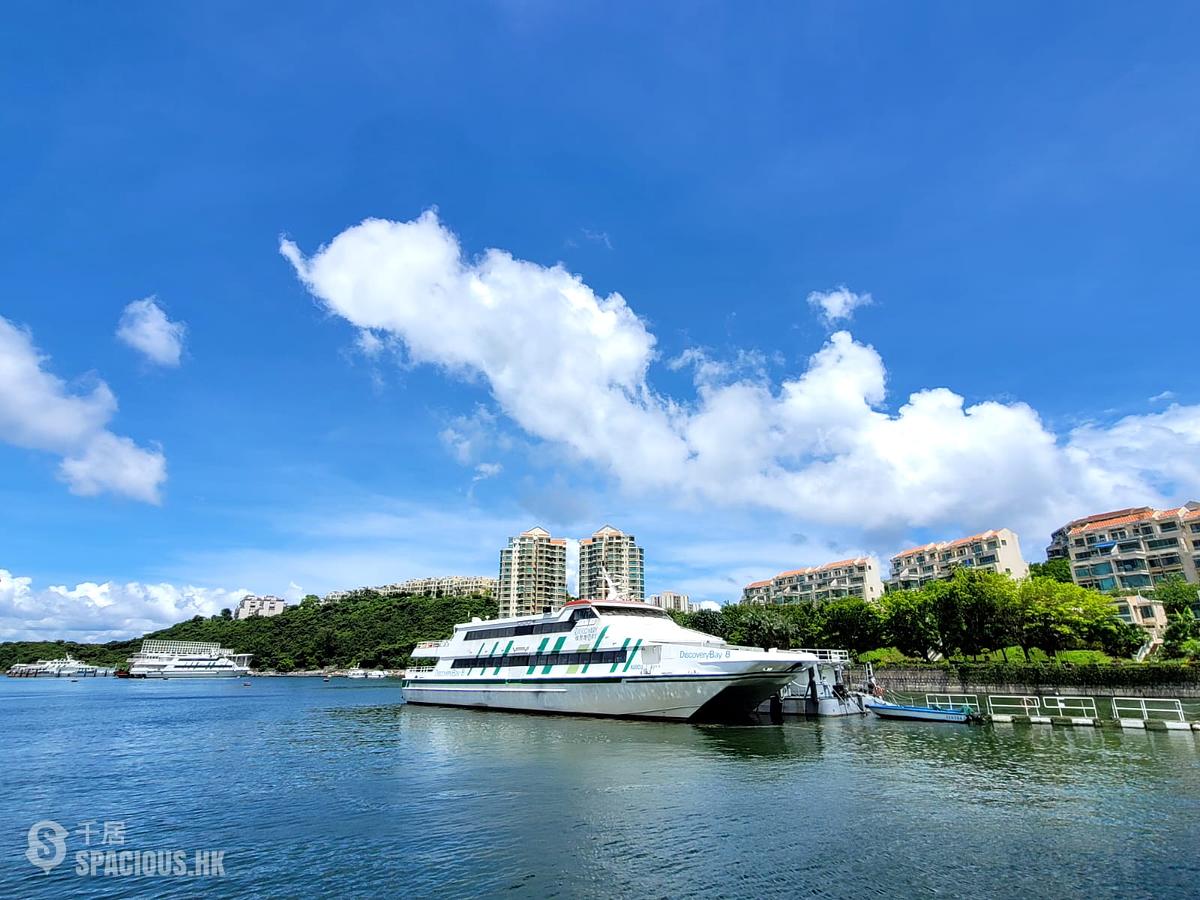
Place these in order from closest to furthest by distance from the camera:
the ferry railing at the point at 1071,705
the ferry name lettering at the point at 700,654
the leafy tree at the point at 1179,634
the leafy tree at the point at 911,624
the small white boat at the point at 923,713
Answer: the small white boat at the point at 923,713
the ferry name lettering at the point at 700,654
the ferry railing at the point at 1071,705
the leafy tree at the point at 1179,634
the leafy tree at the point at 911,624

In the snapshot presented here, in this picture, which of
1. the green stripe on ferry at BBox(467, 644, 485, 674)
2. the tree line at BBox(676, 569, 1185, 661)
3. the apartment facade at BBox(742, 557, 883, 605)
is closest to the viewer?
the green stripe on ferry at BBox(467, 644, 485, 674)

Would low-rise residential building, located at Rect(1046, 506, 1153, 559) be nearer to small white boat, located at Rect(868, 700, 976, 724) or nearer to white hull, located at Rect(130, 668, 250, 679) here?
small white boat, located at Rect(868, 700, 976, 724)

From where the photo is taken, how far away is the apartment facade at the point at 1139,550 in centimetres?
8356

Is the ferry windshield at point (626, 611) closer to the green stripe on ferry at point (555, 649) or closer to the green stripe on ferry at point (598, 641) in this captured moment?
the green stripe on ferry at point (598, 641)

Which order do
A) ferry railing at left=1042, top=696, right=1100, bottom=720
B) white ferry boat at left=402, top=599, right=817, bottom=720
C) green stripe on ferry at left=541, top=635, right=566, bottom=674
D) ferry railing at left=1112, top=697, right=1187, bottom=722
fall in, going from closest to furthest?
ferry railing at left=1112, top=697, right=1187, bottom=722 → white ferry boat at left=402, top=599, right=817, bottom=720 → ferry railing at left=1042, top=696, right=1100, bottom=720 → green stripe on ferry at left=541, top=635, right=566, bottom=674

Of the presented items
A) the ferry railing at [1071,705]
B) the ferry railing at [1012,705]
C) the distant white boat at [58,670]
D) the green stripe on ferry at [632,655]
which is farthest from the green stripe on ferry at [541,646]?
the distant white boat at [58,670]

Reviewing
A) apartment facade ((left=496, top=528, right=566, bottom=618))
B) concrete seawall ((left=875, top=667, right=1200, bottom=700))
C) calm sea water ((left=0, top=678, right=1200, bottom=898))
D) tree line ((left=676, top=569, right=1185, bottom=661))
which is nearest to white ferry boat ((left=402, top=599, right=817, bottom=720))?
calm sea water ((left=0, top=678, right=1200, bottom=898))

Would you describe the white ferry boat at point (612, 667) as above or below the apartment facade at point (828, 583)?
below

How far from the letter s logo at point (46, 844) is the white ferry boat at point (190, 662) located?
169 m

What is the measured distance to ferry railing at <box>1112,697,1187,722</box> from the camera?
38719mm

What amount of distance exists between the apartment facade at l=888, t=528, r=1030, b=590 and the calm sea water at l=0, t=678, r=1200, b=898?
257 ft

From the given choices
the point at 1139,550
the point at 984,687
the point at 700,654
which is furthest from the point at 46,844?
the point at 1139,550

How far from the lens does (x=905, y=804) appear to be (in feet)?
66.0

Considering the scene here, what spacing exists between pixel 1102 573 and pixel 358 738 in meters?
99.3
